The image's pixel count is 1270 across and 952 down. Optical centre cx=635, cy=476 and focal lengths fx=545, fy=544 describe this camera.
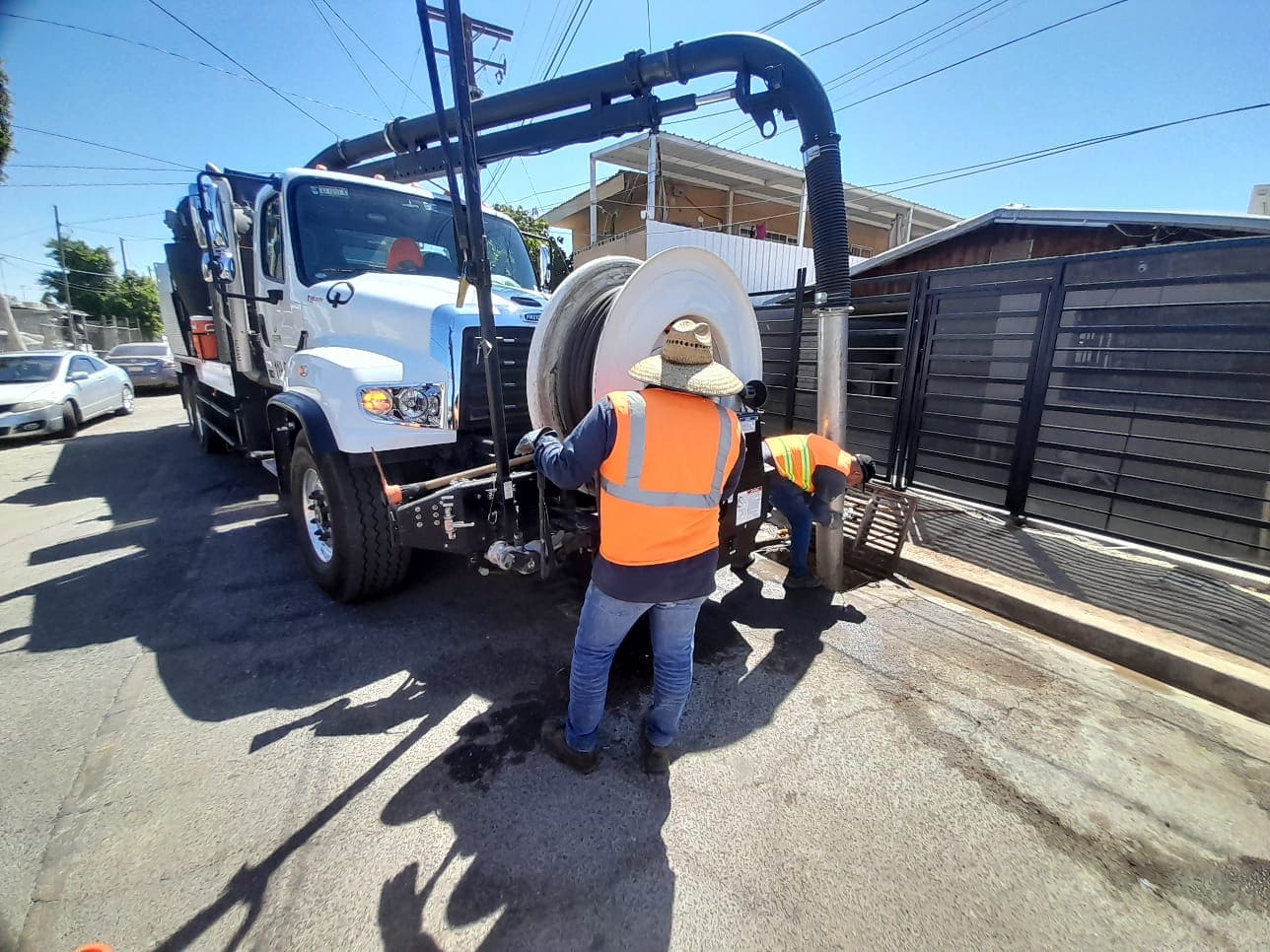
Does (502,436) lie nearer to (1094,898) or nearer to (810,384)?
Answer: (1094,898)

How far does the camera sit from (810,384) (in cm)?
710

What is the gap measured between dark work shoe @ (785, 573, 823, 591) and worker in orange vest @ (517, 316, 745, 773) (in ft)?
6.43

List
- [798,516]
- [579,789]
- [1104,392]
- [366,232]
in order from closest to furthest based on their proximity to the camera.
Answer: [579,789]
[798,516]
[366,232]
[1104,392]

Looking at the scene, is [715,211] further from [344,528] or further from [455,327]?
[344,528]

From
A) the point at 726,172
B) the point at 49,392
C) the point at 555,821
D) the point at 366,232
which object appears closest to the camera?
the point at 555,821

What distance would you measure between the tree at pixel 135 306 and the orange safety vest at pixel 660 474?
53.1 metres

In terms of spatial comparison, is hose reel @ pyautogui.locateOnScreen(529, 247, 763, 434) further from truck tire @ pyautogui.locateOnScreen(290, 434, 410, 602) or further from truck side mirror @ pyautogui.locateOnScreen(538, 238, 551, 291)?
truck side mirror @ pyautogui.locateOnScreen(538, 238, 551, 291)

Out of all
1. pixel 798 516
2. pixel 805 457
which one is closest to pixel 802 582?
pixel 798 516

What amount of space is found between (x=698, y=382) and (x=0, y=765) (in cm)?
327

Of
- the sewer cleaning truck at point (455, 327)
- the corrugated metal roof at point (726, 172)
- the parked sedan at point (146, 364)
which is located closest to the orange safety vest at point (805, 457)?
the sewer cleaning truck at point (455, 327)

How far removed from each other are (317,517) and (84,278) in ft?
189

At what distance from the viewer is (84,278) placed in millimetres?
41938

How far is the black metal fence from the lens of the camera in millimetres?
3930

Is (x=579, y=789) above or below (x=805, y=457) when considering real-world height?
below
